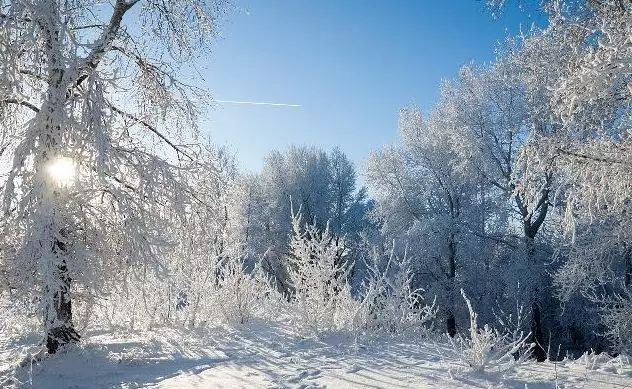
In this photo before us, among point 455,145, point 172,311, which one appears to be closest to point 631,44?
point 172,311

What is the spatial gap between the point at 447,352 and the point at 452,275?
1298 cm

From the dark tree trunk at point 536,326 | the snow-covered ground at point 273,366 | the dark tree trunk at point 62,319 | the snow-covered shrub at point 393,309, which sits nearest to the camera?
the snow-covered ground at point 273,366

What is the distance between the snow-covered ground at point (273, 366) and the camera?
4258mm

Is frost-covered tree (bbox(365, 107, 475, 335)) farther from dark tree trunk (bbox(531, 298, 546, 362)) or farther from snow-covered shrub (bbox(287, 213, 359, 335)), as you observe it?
snow-covered shrub (bbox(287, 213, 359, 335))

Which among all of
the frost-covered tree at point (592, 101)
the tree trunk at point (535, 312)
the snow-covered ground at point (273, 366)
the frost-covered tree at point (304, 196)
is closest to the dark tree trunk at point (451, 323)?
the tree trunk at point (535, 312)

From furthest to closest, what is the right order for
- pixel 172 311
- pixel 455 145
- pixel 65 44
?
1. pixel 455 145
2. pixel 172 311
3. pixel 65 44

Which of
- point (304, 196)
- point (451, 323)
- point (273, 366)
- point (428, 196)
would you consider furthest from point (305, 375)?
point (304, 196)

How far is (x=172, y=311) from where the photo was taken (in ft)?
26.3

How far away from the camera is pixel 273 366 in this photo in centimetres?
520

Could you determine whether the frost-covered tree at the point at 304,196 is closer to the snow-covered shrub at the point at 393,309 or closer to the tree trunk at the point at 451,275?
the tree trunk at the point at 451,275

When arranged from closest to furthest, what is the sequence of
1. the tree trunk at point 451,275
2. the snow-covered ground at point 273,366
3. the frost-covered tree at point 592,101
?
1. the snow-covered ground at point 273,366
2. the frost-covered tree at point 592,101
3. the tree trunk at point 451,275

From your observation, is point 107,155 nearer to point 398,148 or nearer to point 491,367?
point 491,367

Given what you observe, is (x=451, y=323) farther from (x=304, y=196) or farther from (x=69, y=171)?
(x=69, y=171)

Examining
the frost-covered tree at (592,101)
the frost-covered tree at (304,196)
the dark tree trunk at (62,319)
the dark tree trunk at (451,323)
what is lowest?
the dark tree trunk at (451,323)
